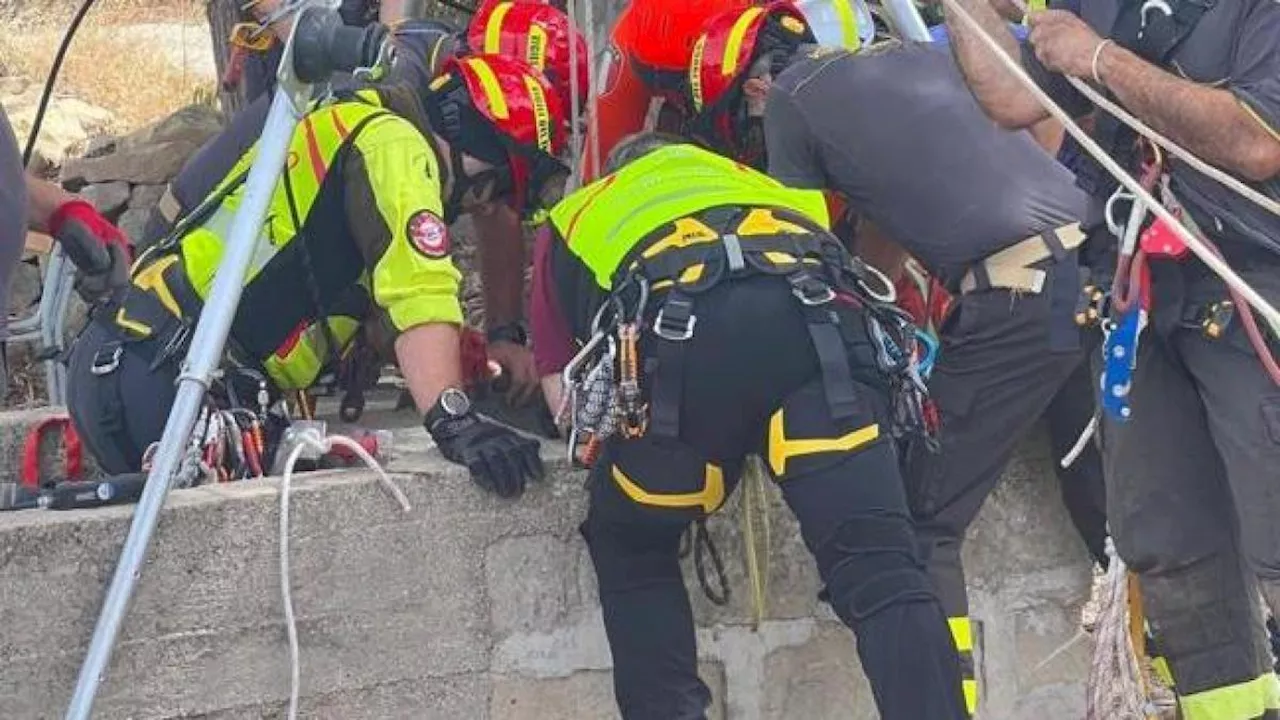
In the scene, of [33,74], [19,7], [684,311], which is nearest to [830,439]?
[684,311]

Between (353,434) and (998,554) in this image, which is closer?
(353,434)

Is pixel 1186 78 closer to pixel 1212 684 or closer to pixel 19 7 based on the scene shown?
pixel 1212 684

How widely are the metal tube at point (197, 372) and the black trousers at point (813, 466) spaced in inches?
34.0

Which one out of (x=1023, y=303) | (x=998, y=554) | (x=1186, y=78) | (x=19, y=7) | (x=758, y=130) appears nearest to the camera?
(x=1186, y=78)

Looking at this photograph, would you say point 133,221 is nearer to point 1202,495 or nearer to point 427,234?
point 427,234

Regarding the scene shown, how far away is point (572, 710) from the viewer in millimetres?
4684

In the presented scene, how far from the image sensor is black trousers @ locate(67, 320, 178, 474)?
192 inches

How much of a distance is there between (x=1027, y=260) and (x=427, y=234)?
1.43 metres

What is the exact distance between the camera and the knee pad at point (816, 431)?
407 cm

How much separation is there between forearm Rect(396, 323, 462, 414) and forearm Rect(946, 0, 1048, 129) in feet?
4.30

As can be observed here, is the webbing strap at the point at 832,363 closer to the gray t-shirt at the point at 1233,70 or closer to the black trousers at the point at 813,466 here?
the black trousers at the point at 813,466

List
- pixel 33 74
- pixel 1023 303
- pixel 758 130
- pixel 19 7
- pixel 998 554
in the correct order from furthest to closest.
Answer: pixel 19 7
pixel 33 74
pixel 758 130
pixel 998 554
pixel 1023 303

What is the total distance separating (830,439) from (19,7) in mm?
15950

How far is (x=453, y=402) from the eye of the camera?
456cm
